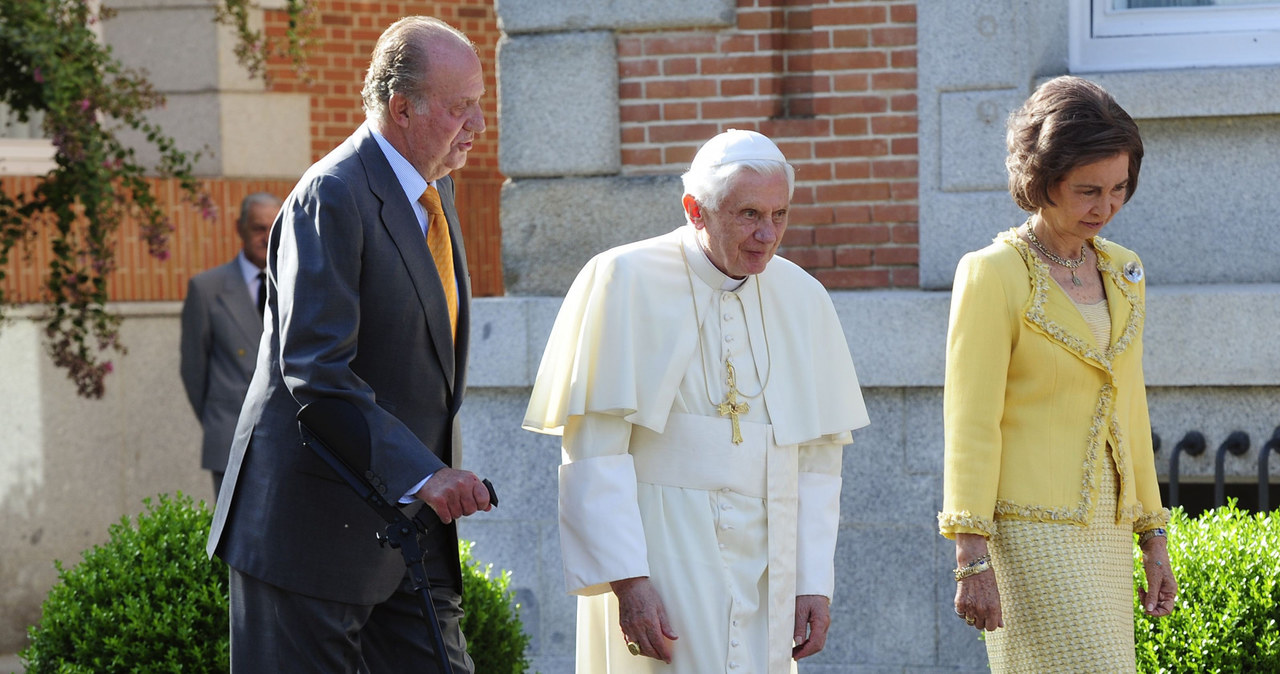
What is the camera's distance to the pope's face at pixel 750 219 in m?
3.26

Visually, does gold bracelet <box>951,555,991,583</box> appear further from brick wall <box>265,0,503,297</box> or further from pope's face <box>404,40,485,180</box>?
brick wall <box>265,0,503,297</box>

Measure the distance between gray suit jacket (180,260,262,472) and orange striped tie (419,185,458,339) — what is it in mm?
4288

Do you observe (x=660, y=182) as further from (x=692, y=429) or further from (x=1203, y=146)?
(x=692, y=429)

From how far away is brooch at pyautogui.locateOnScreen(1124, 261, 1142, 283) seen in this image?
3.52 m

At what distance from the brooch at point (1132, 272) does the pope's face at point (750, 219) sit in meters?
0.86

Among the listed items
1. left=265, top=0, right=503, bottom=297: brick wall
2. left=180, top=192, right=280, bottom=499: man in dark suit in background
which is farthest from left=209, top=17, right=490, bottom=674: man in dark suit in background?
left=265, top=0, right=503, bottom=297: brick wall

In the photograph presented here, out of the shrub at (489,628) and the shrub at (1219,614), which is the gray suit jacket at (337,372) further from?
the shrub at (1219,614)

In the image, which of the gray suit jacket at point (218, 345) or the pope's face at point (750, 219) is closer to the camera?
the pope's face at point (750, 219)

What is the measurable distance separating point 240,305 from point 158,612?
342 centimetres

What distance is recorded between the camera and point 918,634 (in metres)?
5.58

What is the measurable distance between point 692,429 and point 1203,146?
122 inches

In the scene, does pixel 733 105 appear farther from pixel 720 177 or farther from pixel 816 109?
pixel 720 177

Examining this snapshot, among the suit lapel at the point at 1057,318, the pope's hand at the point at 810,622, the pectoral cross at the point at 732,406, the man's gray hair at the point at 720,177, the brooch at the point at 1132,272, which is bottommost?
the pope's hand at the point at 810,622

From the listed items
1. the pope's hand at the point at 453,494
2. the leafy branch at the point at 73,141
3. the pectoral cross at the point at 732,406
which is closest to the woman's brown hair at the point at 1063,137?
the pectoral cross at the point at 732,406
